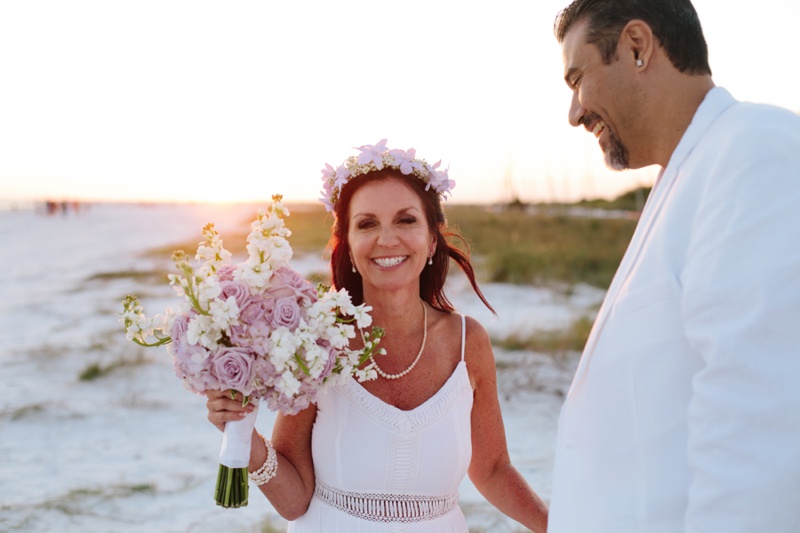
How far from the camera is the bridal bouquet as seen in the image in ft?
8.45

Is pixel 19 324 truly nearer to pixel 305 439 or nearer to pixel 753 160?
pixel 305 439

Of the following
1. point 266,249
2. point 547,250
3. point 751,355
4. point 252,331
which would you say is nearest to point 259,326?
point 252,331

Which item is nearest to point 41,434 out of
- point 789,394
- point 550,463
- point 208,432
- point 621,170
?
point 208,432

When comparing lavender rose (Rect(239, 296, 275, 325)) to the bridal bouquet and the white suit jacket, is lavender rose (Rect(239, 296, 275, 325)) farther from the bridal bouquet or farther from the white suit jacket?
the white suit jacket

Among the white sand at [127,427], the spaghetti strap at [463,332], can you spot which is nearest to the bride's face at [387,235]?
the spaghetti strap at [463,332]

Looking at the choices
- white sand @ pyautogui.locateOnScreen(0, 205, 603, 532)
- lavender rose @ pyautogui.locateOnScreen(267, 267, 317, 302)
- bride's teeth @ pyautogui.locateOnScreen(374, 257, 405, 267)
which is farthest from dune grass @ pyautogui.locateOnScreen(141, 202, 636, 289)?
lavender rose @ pyautogui.locateOnScreen(267, 267, 317, 302)

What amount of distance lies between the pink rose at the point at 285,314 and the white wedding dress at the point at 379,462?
0.73m

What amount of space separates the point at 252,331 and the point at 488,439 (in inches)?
59.2

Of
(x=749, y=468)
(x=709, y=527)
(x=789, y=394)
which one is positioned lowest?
(x=709, y=527)

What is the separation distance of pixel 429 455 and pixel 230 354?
1.14 m

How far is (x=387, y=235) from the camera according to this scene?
3266mm

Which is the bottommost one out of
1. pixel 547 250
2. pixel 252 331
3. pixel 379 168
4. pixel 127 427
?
pixel 127 427

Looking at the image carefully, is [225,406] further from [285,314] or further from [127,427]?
[127,427]

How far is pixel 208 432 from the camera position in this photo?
309 inches
